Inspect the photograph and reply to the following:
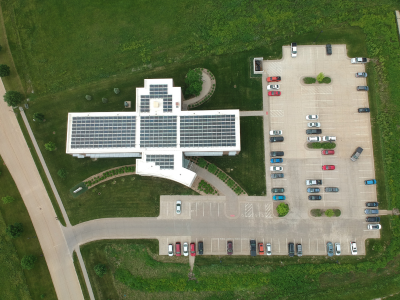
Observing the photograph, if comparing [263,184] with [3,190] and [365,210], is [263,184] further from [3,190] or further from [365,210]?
[3,190]

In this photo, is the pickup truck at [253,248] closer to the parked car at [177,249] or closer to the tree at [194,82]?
the parked car at [177,249]

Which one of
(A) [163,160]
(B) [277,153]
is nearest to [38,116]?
(A) [163,160]

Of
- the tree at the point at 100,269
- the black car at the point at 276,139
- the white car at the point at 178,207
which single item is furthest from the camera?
the black car at the point at 276,139

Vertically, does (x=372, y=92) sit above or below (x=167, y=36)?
below

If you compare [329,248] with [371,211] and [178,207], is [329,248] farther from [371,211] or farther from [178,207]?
[178,207]

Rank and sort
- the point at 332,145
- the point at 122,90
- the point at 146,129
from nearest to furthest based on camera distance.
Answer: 1. the point at 146,129
2. the point at 332,145
3. the point at 122,90

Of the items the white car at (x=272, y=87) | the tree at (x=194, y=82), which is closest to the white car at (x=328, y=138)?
the white car at (x=272, y=87)

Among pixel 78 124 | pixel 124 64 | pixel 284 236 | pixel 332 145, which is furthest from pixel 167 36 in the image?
pixel 284 236
